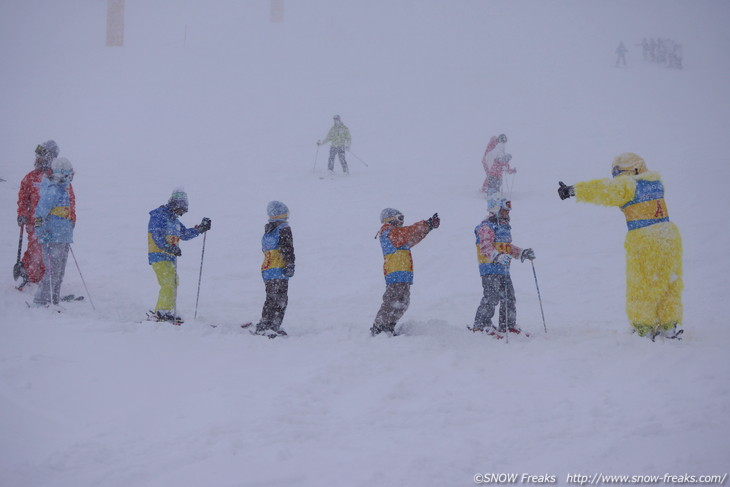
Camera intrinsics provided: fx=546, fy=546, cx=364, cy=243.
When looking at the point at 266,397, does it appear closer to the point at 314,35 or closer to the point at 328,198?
the point at 328,198

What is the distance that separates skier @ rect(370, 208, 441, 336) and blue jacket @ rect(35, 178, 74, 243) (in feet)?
12.4

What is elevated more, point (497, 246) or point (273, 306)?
point (497, 246)

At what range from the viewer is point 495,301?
572 cm

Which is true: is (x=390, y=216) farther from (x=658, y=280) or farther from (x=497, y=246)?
(x=658, y=280)

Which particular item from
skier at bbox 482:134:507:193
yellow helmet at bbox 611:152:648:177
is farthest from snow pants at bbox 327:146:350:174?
yellow helmet at bbox 611:152:648:177

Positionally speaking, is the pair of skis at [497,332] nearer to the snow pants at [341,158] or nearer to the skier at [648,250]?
the skier at [648,250]

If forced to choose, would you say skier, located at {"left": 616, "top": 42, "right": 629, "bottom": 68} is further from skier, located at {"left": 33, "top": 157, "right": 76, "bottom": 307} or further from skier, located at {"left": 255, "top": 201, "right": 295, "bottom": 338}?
skier, located at {"left": 33, "top": 157, "right": 76, "bottom": 307}

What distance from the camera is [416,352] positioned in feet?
15.9

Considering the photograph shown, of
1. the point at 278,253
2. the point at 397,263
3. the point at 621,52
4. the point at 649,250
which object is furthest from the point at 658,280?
the point at 621,52

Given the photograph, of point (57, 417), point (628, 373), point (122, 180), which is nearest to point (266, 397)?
point (57, 417)

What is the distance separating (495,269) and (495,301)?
335 millimetres

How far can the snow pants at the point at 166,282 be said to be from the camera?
19.7 ft

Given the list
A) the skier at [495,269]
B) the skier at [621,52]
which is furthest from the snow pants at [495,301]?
the skier at [621,52]

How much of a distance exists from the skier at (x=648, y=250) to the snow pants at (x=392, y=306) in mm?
1818
